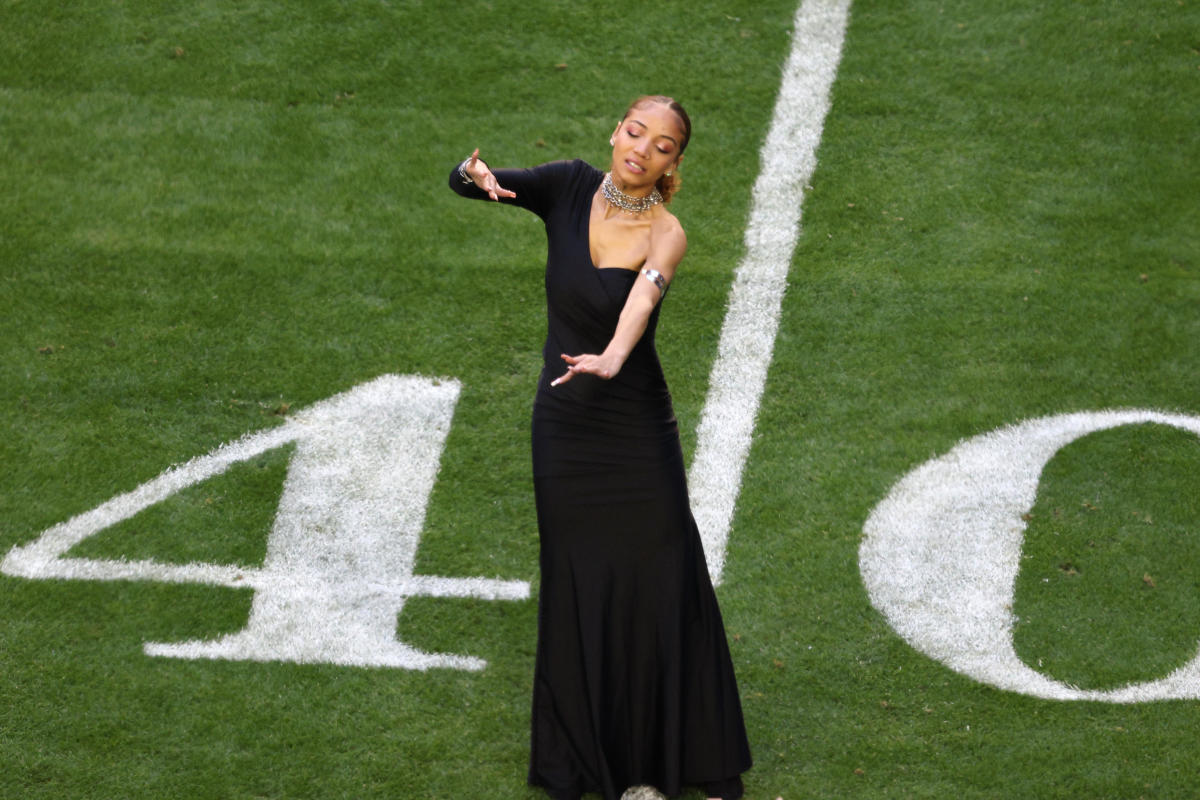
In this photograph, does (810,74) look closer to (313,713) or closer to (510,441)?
(510,441)

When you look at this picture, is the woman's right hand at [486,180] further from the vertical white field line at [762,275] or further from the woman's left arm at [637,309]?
the vertical white field line at [762,275]

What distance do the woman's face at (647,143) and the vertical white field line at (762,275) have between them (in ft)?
7.27

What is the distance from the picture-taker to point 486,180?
5.73 meters

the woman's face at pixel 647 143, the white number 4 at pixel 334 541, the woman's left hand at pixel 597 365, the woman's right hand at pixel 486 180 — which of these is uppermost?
the woman's face at pixel 647 143

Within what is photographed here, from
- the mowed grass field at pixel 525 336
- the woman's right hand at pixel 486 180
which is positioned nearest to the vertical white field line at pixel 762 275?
the mowed grass field at pixel 525 336

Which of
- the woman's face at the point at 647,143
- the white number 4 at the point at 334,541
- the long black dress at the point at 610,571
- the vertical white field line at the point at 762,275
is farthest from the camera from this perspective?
the vertical white field line at the point at 762,275

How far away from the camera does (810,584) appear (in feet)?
23.2

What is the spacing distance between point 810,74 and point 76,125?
4149 mm

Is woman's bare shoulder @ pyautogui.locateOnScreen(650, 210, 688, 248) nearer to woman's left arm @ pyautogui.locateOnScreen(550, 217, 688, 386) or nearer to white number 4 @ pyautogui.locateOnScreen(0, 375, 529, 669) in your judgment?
woman's left arm @ pyautogui.locateOnScreen(550, 217, 688, 386)

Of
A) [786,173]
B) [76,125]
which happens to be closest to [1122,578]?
[786,173]

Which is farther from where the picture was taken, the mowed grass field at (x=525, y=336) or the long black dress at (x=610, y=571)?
the mowed grass field at (x=525, y=336)

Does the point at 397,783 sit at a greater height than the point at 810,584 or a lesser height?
lesser

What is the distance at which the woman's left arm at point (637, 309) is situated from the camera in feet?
17.3

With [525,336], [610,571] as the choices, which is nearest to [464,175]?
[610,571]
